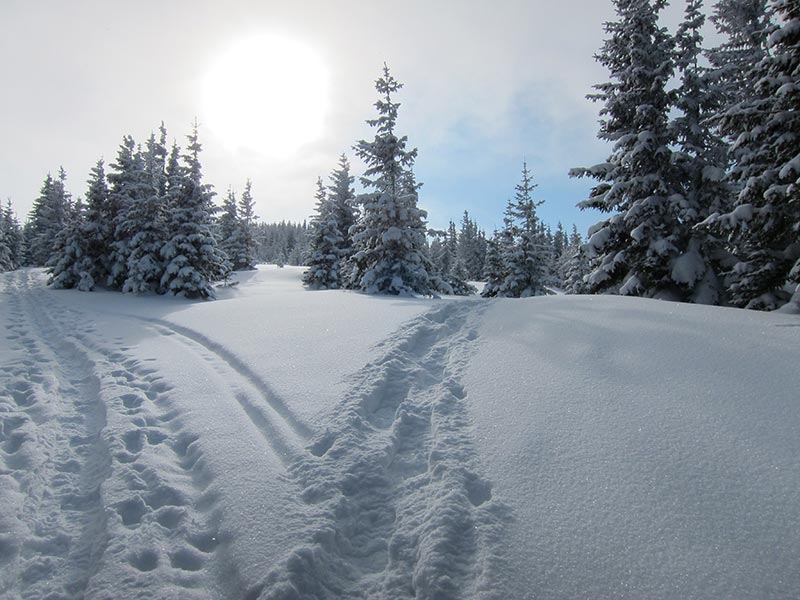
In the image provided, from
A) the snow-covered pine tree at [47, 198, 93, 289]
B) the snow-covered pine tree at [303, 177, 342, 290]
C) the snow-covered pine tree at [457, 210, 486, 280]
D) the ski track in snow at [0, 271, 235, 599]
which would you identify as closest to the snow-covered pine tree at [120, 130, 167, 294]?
the snow-covered pine tree at [47, 198, 93, 289]

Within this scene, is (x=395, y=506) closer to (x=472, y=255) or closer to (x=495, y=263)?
(x=495, y=263)

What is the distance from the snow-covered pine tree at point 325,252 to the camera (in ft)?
93.8

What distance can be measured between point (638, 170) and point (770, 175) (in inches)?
Answer: 156

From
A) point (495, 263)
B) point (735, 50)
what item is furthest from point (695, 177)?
point (495, 263)

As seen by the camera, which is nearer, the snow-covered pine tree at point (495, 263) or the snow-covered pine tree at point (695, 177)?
the snow-covered pine tree at point (695, 177)

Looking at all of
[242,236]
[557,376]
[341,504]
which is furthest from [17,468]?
[242,236]

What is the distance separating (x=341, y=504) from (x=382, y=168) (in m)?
17.0

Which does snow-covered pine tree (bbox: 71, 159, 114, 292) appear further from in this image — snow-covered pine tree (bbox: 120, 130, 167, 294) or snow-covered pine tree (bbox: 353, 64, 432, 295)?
snow-covered pine tree (bbox: 353, 64, 432, 295)

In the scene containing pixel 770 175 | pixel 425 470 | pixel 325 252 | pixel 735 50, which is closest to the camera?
pixel 425 470

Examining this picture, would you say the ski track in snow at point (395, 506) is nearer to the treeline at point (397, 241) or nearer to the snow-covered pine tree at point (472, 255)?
the treeline at point (397, 241)

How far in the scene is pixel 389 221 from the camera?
60.0ft

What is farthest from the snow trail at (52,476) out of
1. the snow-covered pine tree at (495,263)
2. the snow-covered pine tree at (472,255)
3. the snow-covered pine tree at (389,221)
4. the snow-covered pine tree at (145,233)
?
the snow-covered pine tree at (472,255)

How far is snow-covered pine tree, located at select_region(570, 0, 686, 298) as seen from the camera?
Result: 12008 millimetres

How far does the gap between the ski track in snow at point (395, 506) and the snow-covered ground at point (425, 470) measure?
18 millimetres
